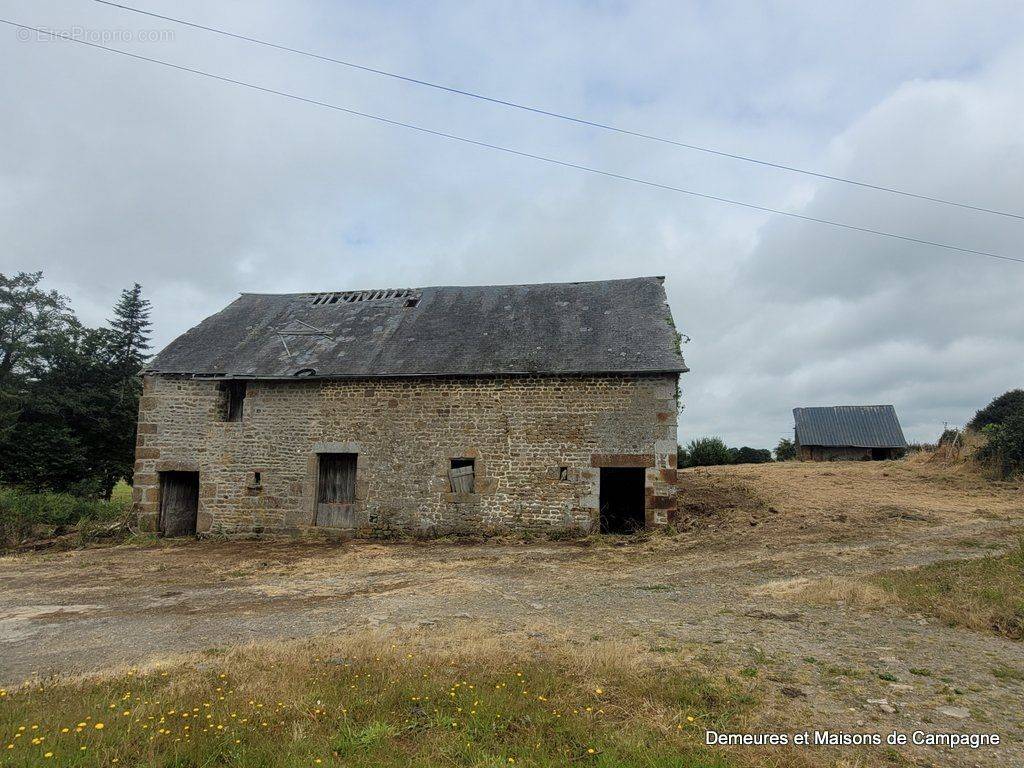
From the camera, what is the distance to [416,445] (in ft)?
44.6

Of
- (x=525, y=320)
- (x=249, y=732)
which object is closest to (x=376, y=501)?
(x=525, y=320)

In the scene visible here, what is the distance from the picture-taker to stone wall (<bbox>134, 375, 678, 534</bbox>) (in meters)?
12.8

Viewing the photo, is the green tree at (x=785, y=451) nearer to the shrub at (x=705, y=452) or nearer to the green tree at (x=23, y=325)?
the shrub at (x=705, y=452)

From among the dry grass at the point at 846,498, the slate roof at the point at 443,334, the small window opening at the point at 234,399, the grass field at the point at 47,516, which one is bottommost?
the grass field at the point at 47,516

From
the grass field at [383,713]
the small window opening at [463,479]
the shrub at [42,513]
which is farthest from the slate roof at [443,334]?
the grass field at [383,713]

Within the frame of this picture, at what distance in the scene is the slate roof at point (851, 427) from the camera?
2802 cm

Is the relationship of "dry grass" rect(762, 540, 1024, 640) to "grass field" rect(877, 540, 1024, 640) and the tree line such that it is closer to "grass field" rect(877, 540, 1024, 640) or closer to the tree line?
"grass field" rect(877, 540, 1024, 640)

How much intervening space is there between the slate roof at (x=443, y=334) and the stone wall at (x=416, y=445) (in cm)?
39

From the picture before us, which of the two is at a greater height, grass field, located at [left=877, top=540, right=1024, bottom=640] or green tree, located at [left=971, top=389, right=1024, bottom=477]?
green tree, located at [left=971, top=389, right=1024, bottom=477]

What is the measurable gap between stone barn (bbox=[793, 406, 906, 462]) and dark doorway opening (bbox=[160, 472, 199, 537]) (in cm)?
2658

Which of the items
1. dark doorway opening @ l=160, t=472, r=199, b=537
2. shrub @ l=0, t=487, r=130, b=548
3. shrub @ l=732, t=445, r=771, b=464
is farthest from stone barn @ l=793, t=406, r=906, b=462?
shrub @ l=0, t=487, r=130, b=548

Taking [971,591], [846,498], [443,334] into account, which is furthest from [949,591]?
[443,334]

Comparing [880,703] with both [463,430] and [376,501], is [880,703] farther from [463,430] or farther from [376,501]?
[376,501]

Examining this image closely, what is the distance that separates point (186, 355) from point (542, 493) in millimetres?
10397
